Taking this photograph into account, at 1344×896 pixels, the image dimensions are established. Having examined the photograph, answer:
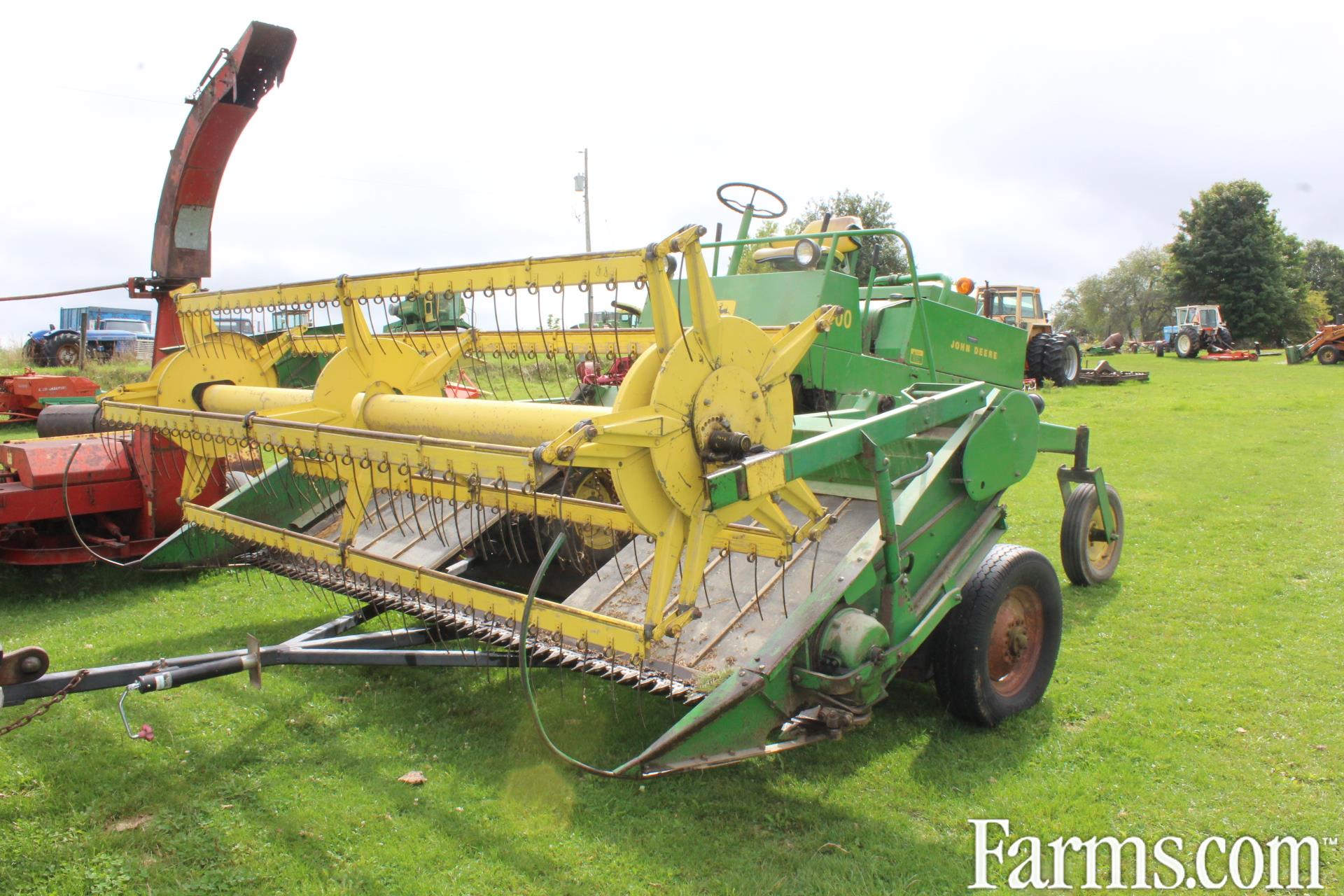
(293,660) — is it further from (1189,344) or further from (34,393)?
(1189,344)

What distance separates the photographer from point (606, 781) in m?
3.91

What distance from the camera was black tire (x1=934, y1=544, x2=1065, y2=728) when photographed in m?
4.14

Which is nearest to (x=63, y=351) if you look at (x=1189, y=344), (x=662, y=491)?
(x=662, y=491)

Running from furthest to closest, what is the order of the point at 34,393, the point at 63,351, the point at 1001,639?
1. the point at 63,351
2. the point at 34,393
3. the point at 1001,639

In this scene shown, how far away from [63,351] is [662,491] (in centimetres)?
2756

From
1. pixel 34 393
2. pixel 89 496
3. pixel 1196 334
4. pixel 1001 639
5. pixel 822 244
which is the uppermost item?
pixel 822 244

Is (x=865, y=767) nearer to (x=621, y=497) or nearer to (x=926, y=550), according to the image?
(x=926, y=550)

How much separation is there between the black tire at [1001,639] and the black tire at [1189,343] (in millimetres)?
34527

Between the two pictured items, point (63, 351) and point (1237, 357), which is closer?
point (63, 351)

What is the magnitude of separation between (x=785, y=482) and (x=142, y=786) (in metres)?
2.97

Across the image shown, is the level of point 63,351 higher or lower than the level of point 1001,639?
higher

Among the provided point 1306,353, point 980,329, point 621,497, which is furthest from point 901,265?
point 621,497

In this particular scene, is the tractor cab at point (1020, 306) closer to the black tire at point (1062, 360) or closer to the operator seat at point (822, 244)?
the black tire at point (1062, 360)
